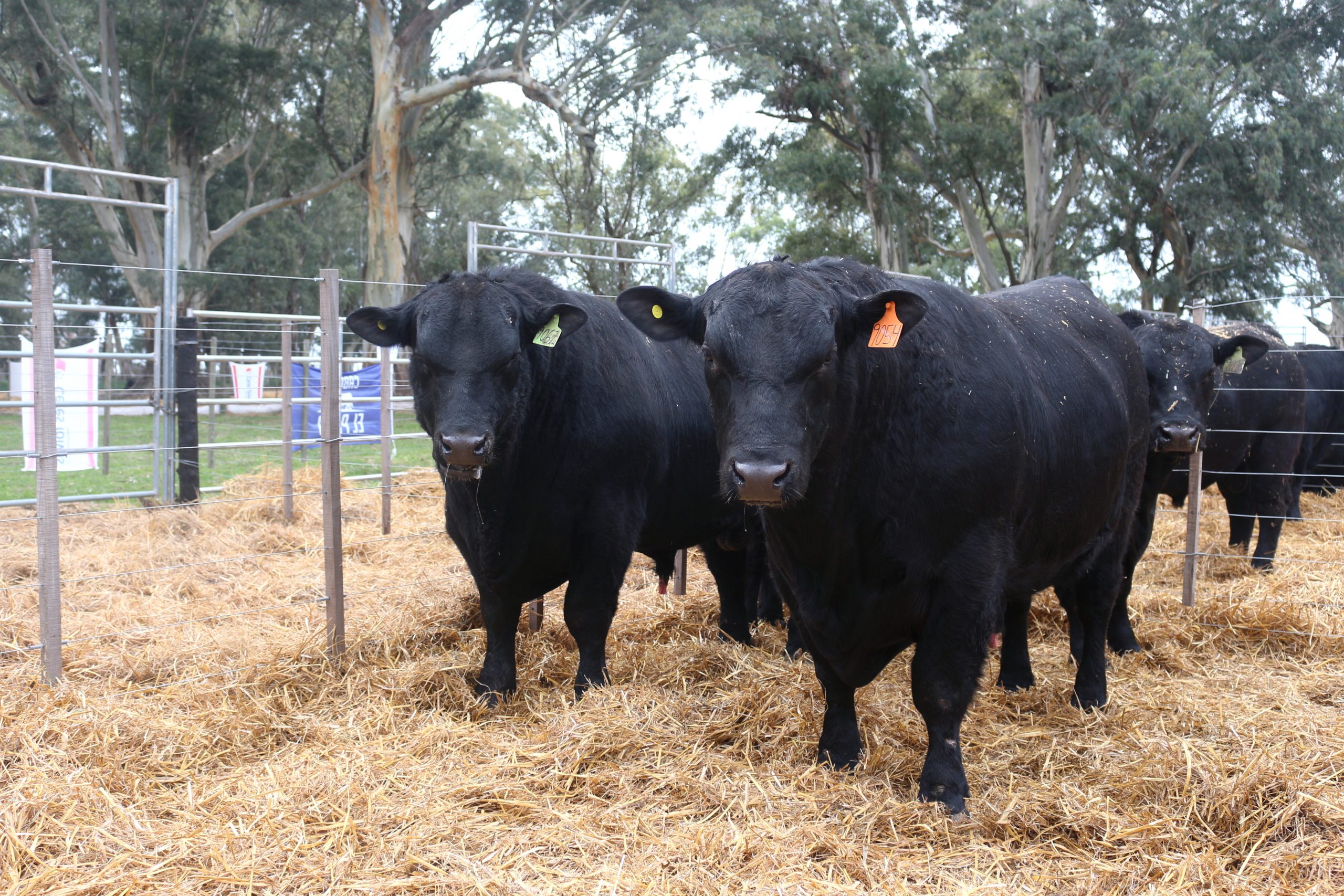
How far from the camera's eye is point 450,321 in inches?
168

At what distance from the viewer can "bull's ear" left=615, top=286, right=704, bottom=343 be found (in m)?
3.52

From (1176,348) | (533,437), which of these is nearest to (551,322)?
(533,437)

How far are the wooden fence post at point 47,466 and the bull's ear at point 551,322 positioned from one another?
2030 millimetres

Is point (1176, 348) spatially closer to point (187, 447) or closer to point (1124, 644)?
point (1124, 644)

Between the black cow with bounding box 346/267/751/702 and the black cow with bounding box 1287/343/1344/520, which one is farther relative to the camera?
the black cow with bounding box 1287/343/1344/520

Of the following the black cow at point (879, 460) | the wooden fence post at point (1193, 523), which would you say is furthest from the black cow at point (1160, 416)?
the black cow at point (879, 460)

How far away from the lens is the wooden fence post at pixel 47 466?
437cm

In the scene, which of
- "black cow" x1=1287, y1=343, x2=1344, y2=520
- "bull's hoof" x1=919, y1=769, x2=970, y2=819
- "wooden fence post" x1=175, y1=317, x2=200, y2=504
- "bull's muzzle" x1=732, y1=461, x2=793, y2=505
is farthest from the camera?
"wooden fence post" x1=175, y1=317, x2=200, y2=504

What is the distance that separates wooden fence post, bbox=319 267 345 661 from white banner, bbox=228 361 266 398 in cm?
780

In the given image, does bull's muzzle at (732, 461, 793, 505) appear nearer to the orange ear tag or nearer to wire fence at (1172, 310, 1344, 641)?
the orange ear tag

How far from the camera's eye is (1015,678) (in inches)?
196

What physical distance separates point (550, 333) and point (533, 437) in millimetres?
474

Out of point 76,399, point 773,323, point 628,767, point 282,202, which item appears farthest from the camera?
point 282,202

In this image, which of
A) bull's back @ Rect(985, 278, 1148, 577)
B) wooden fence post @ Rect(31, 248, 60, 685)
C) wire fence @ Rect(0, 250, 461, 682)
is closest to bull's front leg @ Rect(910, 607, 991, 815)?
bull's back @ Rect(985, 278, 1148, 577)
